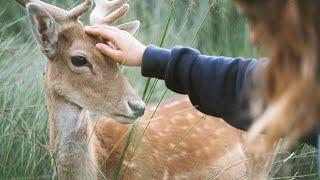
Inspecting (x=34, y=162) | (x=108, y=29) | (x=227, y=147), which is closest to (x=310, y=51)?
(x=108, y=29)

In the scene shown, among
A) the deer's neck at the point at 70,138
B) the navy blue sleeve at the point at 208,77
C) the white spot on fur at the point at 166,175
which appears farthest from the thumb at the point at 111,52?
the white spot on fur at the point at 166,175

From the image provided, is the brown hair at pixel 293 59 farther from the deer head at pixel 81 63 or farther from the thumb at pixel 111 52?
the deer head at pixel 81 63

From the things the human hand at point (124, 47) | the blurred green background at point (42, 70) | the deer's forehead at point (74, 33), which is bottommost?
the blurred green background at point (42, 70)

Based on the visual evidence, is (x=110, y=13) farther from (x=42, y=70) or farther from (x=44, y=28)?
(x=42, y=70)

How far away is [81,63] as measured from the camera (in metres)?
3.16

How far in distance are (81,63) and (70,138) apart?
320 mm

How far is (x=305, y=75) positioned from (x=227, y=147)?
3.08 meters

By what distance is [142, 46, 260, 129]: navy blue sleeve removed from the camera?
200 cm

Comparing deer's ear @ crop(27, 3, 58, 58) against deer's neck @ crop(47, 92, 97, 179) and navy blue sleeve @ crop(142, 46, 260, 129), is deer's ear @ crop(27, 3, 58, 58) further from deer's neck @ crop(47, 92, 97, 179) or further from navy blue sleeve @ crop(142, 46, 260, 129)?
navy blue sleeve @ crop(142, 46, 260, 129)

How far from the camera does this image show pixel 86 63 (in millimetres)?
3141

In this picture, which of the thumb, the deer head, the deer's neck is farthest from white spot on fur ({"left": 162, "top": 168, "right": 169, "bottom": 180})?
the thumb

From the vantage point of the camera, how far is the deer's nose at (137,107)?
2875 millimetres

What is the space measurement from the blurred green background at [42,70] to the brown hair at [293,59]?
169 cm

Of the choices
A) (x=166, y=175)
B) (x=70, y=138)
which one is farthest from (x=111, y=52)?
(x=166, y=175)
